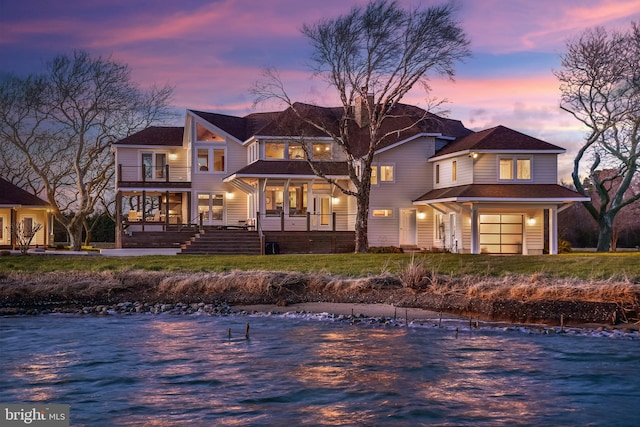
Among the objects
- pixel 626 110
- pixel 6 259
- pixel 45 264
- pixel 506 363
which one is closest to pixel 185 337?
pixel 506 363

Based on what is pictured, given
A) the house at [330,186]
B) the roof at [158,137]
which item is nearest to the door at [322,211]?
the house at [330,186]

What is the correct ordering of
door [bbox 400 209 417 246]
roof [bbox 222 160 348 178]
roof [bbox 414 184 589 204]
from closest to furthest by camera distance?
roof [bbox 414 184 589 204]
roof [bbox 222 160 348 178]
door [bbox 400 209 417 246]

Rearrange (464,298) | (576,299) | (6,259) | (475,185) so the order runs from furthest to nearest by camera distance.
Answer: (475,185) → (6,259) → (464,298) → (576,299)

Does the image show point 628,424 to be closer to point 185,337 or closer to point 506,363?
point 506,363

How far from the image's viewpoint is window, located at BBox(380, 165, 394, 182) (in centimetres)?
3788

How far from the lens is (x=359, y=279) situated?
21141 millimetres

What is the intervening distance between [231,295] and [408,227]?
18.7 meters

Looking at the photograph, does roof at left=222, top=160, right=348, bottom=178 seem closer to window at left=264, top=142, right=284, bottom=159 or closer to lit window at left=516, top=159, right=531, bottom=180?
window at left=264, top=142, right=284, bottom=159

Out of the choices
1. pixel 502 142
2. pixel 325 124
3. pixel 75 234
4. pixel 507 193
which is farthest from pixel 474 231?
pixel 75 234

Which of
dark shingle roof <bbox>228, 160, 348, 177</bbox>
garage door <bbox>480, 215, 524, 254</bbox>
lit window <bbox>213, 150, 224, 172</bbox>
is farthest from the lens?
lit window <bbox>213, 150, 224, 172</bbox>

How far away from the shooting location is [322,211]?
130 ft

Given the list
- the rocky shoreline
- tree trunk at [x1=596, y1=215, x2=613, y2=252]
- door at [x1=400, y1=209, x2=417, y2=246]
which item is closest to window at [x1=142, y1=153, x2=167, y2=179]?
door at [x1=400, y1=209, x2=417, y2=246]

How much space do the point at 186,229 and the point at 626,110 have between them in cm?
2205

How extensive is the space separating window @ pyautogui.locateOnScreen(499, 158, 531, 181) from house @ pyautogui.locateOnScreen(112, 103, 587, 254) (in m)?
0.05
